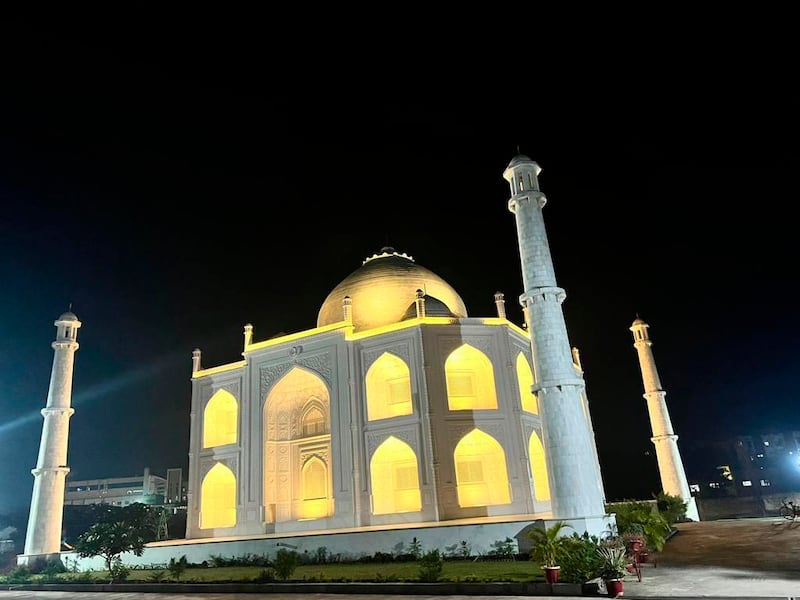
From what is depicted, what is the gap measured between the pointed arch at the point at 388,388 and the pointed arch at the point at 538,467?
475 cm

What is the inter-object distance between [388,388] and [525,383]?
17.6 feet

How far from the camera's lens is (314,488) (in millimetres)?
23625

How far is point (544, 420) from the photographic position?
15.7 metres

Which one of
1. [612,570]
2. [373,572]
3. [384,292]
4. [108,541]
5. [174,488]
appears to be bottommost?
[373,572]

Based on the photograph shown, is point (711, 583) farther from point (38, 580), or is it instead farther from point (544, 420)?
point (38, 580)

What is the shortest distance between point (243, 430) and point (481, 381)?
31.7 feet

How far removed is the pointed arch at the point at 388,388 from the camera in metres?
22.6

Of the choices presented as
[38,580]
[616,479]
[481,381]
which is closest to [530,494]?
[481,381]

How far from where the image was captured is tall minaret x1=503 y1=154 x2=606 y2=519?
1490 centimetres

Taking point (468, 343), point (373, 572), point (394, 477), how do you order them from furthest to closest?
1. point (468, 343)
2. point (394, 477)
3. point (373, 572)

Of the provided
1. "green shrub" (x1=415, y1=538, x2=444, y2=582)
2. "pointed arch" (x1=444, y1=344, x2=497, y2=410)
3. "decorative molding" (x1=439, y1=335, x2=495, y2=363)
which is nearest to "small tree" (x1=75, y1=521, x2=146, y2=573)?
"green shrub" (x1=415, y1=538, x2=444, y2=582)

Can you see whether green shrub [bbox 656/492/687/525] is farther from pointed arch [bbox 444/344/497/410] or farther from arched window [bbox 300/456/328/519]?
arched window [bbox 300/456/328/519]

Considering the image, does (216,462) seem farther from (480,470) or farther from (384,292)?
(480,470)

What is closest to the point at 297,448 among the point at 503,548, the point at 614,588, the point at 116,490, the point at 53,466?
the point at 53,466
